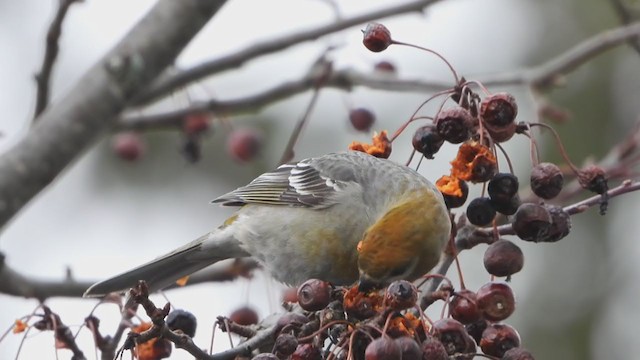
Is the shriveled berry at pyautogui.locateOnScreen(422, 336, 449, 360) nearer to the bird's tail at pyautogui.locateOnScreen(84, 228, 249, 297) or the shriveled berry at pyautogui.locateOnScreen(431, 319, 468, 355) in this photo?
the shriveled berry at pyautogui.locateOnScreen(431, 319, 468, 355)

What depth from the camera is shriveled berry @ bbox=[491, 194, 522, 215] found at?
292 cm

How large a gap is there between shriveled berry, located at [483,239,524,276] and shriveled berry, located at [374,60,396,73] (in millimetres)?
2330

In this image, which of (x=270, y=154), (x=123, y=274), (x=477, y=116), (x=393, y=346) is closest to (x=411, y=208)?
(x=477, y=116)

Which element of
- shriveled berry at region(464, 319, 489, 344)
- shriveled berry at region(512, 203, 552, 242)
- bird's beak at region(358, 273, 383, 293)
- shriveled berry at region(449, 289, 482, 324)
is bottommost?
shriveled berry at region(464, 319, 489, 344)

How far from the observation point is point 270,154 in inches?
397

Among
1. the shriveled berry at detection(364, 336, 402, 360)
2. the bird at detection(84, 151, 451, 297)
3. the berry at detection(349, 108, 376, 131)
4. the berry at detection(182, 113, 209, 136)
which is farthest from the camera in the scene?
the berry at detection(182, 113, 209, 136)

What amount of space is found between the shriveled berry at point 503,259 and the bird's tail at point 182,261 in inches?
63.6

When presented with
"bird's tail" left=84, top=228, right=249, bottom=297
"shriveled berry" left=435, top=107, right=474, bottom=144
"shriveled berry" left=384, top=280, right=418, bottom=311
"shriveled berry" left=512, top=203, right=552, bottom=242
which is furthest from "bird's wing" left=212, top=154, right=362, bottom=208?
"shriveled berry" left=384, top=280, right=418, bottom=311

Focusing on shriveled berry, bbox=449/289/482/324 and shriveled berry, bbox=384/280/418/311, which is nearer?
shriveled berry, bbox=384/280/418/311

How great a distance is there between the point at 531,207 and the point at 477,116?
1.11 feet

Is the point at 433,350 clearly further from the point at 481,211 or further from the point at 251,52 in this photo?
the point at 251,52

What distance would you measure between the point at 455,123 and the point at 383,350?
0.82m

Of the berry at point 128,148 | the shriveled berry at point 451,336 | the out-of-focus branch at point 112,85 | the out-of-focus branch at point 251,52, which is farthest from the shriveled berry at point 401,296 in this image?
the berry at point 128,148

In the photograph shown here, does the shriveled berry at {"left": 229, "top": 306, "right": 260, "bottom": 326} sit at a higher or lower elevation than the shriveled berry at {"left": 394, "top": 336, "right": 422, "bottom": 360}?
higher
